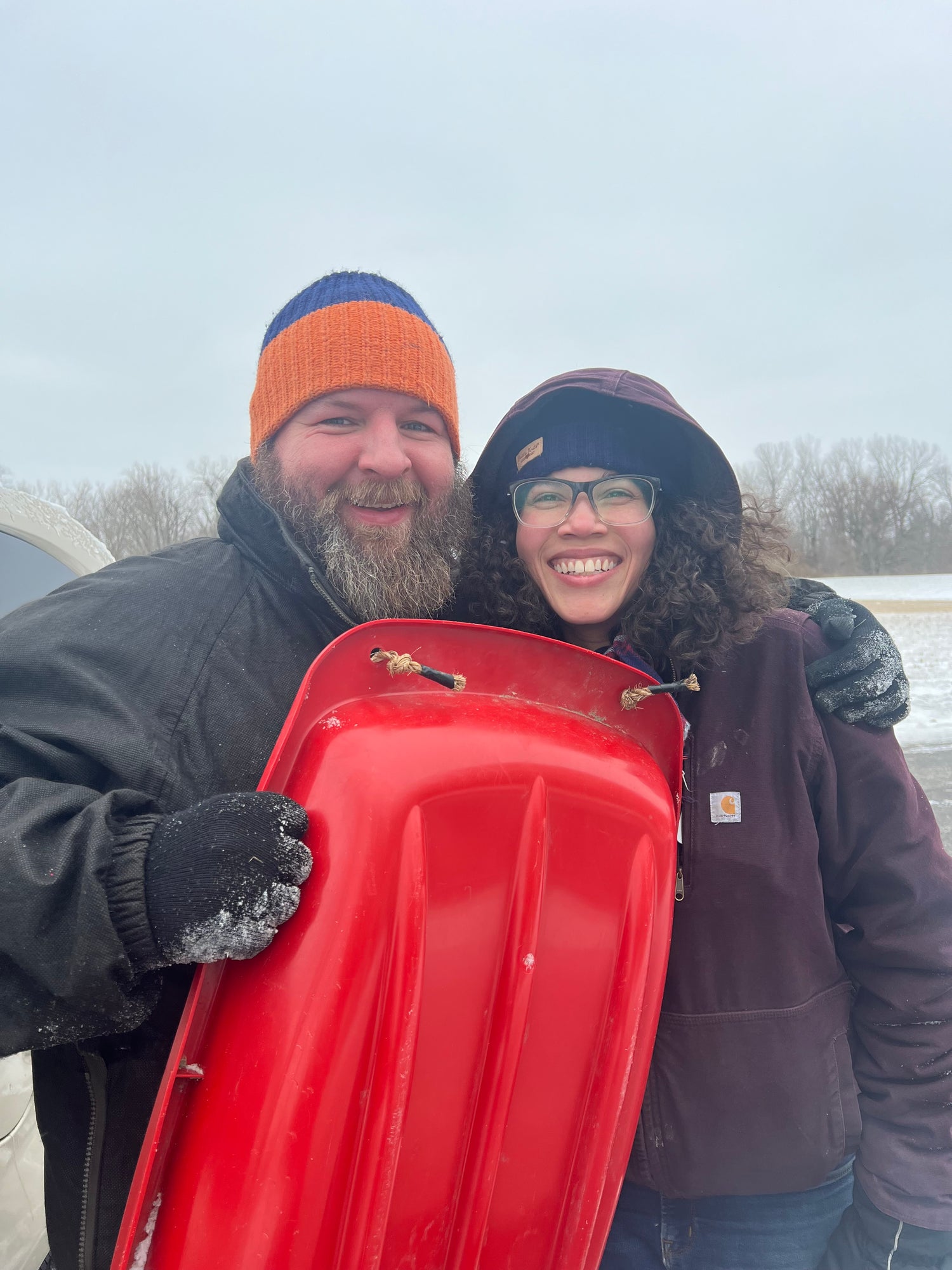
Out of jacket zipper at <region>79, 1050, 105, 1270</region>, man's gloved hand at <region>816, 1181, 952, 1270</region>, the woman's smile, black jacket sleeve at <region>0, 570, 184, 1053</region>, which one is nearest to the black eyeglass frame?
the woman's smile

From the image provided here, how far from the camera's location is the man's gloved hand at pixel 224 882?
3.26 ft

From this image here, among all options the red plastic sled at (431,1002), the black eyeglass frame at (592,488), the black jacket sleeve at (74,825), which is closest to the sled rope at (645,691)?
the red plastic sled at (431,1002)

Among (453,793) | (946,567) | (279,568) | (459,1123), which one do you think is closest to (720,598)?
(453,793)

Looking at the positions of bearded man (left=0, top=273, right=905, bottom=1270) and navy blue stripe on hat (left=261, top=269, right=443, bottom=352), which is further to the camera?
navy blue stripe on hat (left=261, top=269, right=443, bottom=352)

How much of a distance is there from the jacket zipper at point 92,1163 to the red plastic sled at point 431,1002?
329 millimetres

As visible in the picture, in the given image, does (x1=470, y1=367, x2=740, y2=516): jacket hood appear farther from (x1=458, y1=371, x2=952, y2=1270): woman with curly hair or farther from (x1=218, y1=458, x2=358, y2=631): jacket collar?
(x1=218, y1=458, x2=358, y2=631): jacket collar

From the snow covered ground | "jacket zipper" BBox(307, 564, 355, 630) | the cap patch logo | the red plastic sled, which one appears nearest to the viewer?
the red plastic sled

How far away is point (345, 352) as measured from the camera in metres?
1.91

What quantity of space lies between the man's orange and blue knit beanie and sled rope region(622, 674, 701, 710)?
105 cm

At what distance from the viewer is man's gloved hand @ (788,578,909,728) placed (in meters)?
1.52

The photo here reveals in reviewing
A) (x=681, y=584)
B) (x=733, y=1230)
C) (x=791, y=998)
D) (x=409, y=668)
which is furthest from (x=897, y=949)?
(x=409, y=668)

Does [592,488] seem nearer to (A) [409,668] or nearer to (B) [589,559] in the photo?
(B) [589,559]

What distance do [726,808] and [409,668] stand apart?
2.57 feet

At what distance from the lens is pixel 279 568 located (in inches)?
64.6
